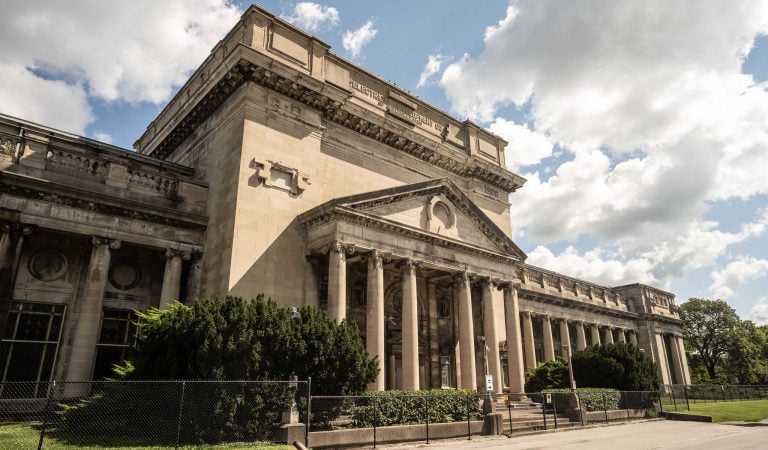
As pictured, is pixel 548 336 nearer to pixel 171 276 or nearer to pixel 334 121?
pixel 334 121

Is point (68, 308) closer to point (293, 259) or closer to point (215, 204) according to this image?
point (215, 204)

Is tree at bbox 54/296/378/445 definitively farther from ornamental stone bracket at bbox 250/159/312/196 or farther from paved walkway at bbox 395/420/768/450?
ornamental stone bracket at bbox 250/159/312/196

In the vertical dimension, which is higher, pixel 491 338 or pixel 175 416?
pixel 491 338

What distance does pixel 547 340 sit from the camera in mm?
44688

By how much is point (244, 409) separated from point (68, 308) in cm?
1264

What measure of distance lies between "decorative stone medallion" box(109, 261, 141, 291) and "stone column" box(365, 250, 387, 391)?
38.0 feet

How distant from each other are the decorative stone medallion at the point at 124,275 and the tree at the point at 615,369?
27559mm

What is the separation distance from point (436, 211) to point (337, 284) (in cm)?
857

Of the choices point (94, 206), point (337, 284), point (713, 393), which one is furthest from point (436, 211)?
point (713, 393)

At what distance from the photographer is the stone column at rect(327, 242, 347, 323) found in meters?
23.1

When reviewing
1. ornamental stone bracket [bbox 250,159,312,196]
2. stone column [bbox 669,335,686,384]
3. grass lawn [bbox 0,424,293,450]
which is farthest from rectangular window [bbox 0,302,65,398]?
stone column [bbox 669,335,686,384]

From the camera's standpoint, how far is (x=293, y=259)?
26.2 meters

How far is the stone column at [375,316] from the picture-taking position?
23312 millimetres

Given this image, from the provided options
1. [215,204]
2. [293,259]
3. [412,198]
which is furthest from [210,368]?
[412,198]
